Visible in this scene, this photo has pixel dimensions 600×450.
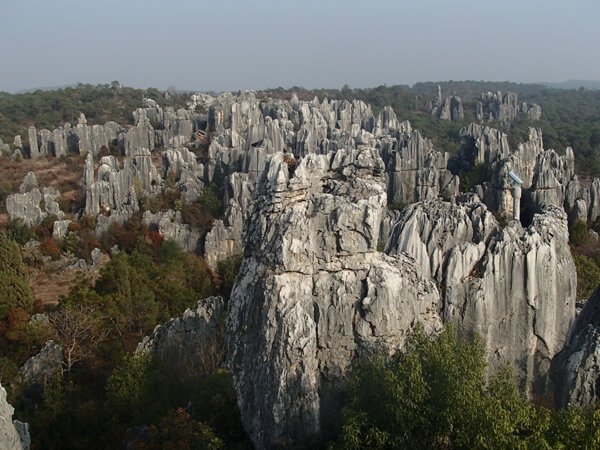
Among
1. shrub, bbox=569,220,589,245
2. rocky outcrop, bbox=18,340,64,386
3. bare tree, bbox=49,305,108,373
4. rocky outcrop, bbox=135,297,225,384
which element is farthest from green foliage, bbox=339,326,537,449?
shrub, bbox=569,220,589,245

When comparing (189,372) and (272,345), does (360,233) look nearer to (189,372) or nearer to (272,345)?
(272,345)

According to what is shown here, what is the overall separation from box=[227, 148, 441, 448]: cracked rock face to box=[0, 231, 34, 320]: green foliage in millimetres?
10580

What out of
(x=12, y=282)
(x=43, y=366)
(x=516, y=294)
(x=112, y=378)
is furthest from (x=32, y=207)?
(x=516, y=294)

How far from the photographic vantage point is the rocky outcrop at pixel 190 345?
12.6 metres

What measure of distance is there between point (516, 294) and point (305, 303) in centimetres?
494

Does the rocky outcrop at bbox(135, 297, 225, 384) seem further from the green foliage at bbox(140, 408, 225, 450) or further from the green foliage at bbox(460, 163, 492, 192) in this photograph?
the green foliage at bbox(460, 163, 492, 192)

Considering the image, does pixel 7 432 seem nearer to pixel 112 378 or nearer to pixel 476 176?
pixel 112 378

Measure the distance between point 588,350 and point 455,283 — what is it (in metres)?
3.82

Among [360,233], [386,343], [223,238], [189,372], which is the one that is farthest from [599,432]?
[223,238]

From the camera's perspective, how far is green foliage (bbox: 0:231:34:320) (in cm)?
1648

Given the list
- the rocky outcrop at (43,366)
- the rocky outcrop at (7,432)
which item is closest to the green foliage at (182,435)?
the rocky outcrop at (7,432)

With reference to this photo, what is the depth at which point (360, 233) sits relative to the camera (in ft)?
27.0

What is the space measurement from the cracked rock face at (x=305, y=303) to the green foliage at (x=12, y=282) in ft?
34.7

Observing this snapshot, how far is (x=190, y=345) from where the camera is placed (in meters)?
13.2
